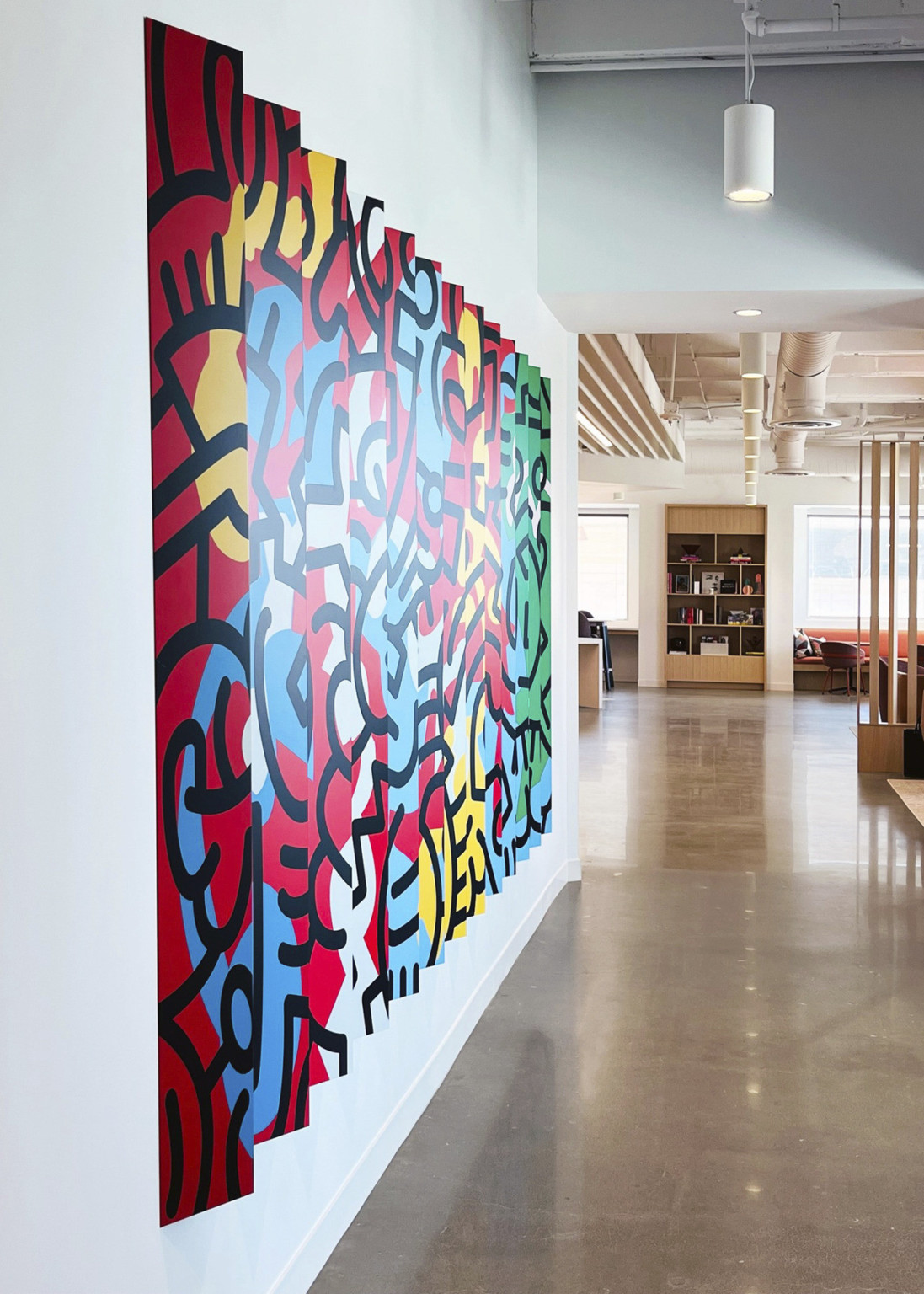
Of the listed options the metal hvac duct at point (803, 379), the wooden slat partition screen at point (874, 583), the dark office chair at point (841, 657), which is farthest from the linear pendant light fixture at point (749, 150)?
the dark office chair at point (841, 657)

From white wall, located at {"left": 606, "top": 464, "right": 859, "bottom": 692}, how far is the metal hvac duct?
7.02 metres

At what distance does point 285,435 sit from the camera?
8.11 ft

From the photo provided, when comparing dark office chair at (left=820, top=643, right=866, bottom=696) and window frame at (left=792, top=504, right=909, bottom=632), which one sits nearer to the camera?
dark office chair at (left=820, top=643, right=866, bottom=696)

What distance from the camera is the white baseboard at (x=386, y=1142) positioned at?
259 centimetres

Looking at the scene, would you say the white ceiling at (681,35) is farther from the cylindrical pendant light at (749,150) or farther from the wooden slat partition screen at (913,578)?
the wooden slat partition screen at (913,578)

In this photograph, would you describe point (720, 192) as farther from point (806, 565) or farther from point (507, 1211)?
point (806, 565)

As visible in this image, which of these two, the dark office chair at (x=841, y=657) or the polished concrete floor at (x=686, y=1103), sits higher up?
the dark office chair at (x=841, y=657)

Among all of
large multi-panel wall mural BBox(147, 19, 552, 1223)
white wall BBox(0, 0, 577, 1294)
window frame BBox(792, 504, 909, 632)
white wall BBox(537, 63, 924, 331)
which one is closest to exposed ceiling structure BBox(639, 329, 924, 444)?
window frame BBox(792, 504, 909, 632)

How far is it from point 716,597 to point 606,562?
188 centimetres

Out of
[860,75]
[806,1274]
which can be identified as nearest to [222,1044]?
[806,1274]

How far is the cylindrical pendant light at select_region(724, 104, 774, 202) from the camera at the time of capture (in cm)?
379

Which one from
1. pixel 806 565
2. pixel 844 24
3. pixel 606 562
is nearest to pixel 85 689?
pixel 844 24

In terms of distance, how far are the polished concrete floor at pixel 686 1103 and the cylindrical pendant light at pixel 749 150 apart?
2.82 m

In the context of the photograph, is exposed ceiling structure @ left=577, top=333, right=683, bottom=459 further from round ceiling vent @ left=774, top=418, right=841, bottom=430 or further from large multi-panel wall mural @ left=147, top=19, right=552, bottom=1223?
large multi-panel wall mural @ left=147, top=19, right=552, bottom=1223
